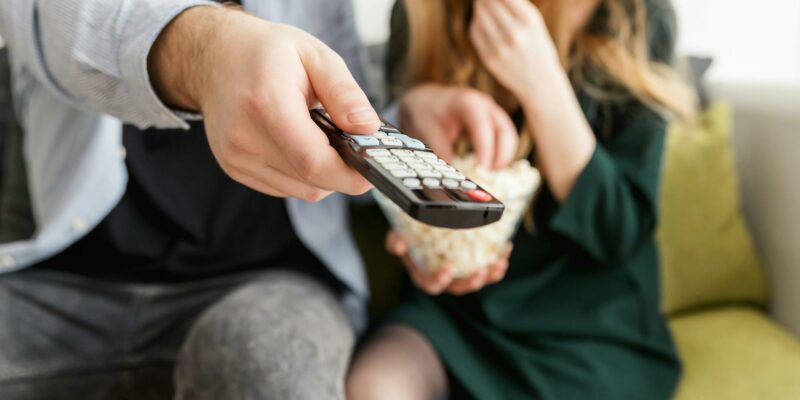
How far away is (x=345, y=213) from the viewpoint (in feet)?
2.64

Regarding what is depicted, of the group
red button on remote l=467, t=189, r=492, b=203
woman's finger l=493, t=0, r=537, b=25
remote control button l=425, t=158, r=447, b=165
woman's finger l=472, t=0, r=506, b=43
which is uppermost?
red button on remote l=467, t=189, r=492, b=203

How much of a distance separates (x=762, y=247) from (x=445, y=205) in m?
0.87

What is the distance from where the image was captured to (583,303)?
764mm

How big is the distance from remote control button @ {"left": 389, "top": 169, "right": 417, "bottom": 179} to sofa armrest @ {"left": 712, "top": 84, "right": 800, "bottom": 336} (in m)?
0.78

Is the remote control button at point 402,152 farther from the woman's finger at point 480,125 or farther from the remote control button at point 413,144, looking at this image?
the woman's finger at point 480,125

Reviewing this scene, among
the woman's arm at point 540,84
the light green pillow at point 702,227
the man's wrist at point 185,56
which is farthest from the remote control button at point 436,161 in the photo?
the light green pillow at point 702,227

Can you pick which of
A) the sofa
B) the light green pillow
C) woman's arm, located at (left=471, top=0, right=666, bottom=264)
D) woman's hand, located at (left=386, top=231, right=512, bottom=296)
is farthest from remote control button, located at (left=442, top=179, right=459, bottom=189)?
the light green pillow

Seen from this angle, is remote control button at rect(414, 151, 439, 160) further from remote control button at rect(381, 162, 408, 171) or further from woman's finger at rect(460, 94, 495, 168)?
woman's finger at rect(460, 94, 495, 168)

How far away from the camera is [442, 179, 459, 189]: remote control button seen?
32cm

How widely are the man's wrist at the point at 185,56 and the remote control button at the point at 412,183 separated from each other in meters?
0.16

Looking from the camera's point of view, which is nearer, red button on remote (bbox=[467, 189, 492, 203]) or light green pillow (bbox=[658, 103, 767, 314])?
red button on remote (bbox=[467, 189, 492, 203])

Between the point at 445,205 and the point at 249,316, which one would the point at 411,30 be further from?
the point at 445,205

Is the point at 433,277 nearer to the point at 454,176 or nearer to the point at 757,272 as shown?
the point at 454,176

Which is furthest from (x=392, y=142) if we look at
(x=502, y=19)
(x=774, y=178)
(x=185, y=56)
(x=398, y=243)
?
(x=774, y=178)
